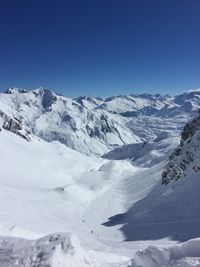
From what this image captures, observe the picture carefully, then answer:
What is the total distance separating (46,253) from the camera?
15.5m

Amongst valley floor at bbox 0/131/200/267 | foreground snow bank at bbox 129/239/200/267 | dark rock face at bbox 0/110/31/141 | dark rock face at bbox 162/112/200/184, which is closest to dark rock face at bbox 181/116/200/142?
dark rock face at bbox 162/112/200/184

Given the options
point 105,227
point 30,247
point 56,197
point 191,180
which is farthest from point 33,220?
point 30,247

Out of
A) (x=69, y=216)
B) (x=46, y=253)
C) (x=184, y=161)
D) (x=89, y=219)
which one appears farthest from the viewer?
(x=184, y=161)

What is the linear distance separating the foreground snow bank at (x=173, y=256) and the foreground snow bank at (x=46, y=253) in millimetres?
2823

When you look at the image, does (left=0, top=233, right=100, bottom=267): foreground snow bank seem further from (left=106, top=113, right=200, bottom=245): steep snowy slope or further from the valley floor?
(left=106, top=113, right=200, bottom=245): steep snowy slope

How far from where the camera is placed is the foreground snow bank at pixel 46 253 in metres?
15.1

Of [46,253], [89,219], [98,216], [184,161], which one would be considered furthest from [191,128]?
[46,253]

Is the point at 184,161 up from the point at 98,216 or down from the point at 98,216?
up

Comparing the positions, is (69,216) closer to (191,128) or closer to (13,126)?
(191,128)

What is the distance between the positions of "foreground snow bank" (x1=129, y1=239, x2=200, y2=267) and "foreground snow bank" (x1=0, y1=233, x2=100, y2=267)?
2.82 meters

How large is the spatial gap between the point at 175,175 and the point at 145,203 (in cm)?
695

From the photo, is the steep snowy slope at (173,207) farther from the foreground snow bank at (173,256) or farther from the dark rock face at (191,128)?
the foreground snow bank at (173,256)

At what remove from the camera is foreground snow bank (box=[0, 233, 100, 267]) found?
15.1m

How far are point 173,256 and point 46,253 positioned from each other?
560cm
